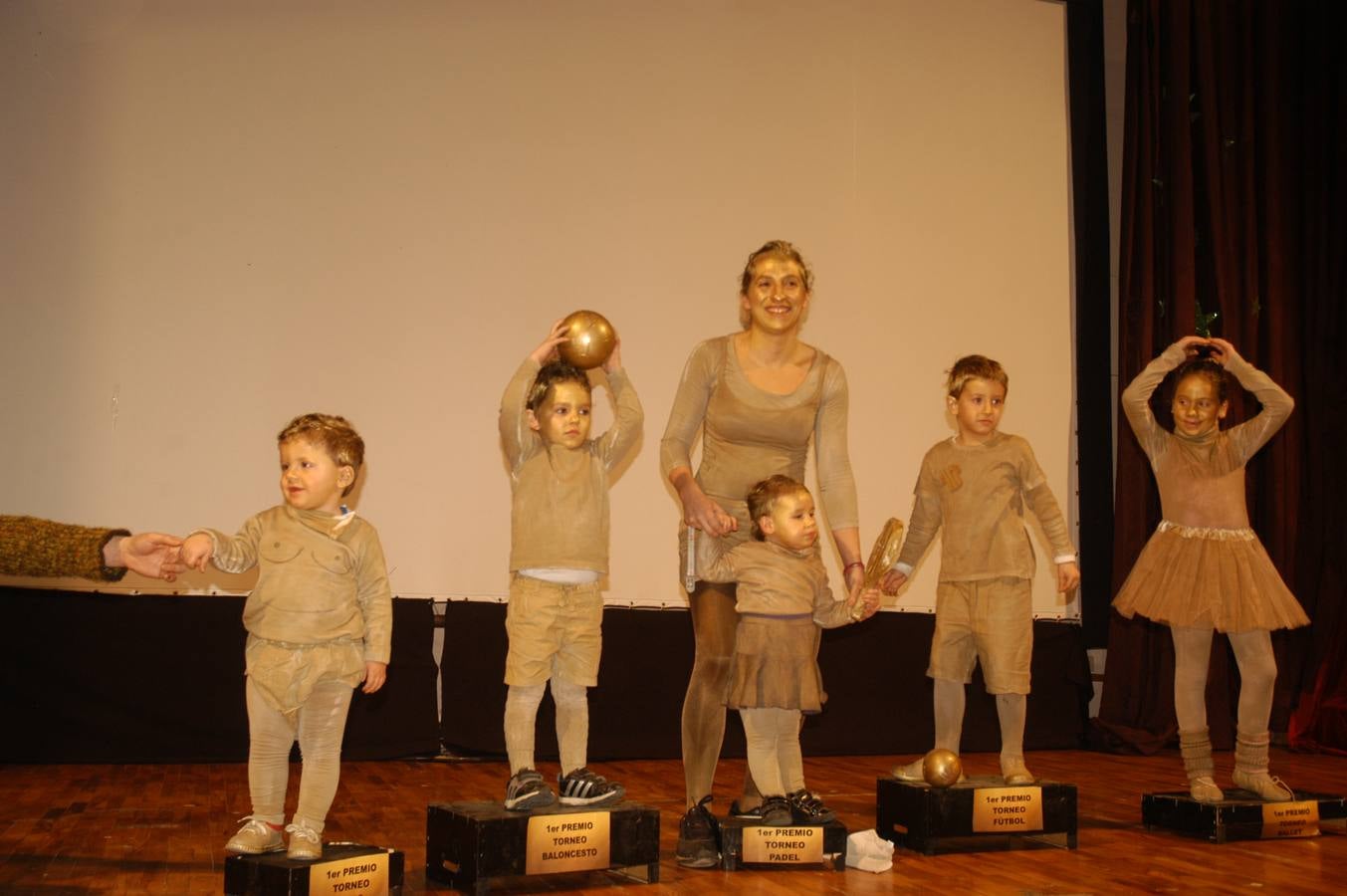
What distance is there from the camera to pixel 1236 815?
444 centimetres

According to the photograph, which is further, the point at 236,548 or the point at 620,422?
the point at 620,422

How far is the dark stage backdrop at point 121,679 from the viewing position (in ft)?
19.1

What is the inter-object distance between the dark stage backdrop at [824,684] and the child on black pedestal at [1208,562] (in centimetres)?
212

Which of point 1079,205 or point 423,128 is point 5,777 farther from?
point 1079,205

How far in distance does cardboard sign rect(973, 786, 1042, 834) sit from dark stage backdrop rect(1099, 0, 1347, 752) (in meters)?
3.10

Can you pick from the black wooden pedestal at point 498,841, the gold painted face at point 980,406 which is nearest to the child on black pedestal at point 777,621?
the black wooden pedestal at point 498,841

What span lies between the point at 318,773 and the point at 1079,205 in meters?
5.75

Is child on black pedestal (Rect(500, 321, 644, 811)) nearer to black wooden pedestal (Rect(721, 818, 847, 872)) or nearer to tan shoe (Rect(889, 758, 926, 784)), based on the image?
black wooden pedestal (Rect(721, 818, 847, 872))

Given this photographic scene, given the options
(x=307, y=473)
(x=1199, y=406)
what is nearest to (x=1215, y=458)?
(x=1199, y=406)

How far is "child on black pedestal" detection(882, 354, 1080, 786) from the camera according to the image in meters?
4.46

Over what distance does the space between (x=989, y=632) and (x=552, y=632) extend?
5.20 ft

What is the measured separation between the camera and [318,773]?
337 cm

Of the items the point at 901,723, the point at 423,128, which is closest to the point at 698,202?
the point at 423,128

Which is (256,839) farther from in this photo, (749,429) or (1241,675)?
(1241,675)
